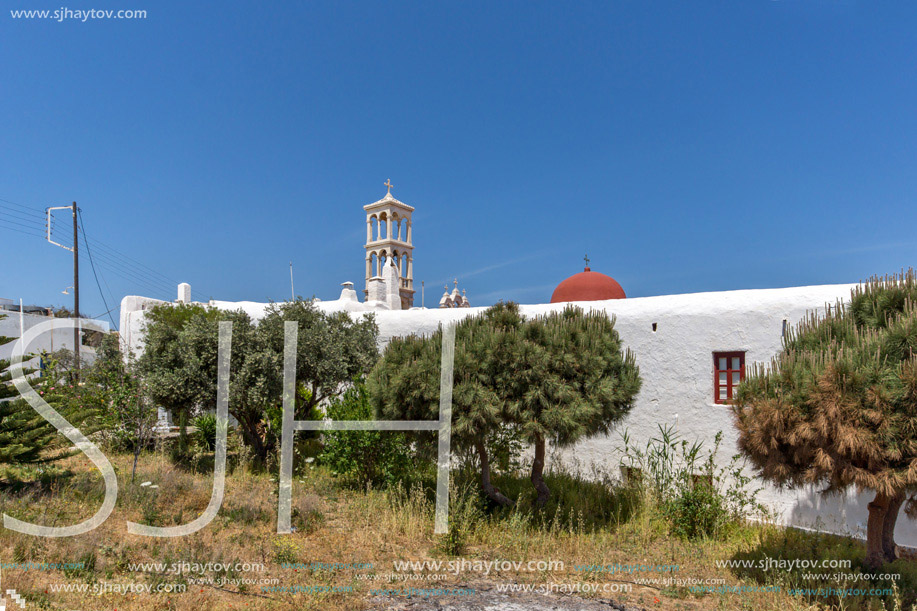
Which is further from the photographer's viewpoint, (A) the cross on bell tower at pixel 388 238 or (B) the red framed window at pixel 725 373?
(A) the cross on bell tower at pixel 388 238

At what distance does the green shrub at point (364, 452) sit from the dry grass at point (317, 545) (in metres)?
0.45

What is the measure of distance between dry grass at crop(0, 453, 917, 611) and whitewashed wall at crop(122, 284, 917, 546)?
0.74 metres

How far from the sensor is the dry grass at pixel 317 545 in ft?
18.2

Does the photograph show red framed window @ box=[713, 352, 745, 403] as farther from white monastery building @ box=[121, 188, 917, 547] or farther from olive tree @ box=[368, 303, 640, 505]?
olive tree @ box=[368, 303, 640, 505]

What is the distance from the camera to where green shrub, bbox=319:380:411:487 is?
938 centimetres

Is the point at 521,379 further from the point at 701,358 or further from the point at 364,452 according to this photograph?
the point at 701,358

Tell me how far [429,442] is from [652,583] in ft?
11.4

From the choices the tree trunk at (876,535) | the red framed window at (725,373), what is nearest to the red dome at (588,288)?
the red framed window at (725,373)

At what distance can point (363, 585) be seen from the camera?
19.6 feet

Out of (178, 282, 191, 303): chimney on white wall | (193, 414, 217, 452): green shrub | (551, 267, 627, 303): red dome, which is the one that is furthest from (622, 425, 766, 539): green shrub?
(178, 282, 191, 303): chimney on white wall

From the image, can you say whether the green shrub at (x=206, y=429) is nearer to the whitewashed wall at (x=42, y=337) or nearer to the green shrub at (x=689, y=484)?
the green shrub at (x=689, y=484)

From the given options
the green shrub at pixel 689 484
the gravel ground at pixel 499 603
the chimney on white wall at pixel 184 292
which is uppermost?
the chimney on white wall at pixel 184 292

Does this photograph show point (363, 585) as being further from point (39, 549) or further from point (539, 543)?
point (39, 549)

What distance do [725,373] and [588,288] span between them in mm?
6978
